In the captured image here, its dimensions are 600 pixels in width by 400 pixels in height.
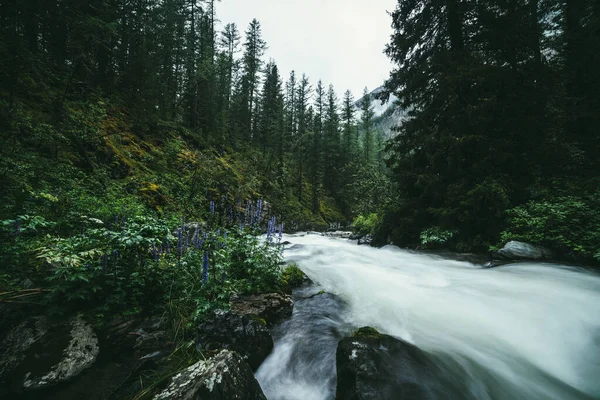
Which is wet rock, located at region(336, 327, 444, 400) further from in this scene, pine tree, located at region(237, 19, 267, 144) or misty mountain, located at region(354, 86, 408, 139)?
pine tree, located at region(237, 19, 267, 144)

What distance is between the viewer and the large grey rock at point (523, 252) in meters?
5.89

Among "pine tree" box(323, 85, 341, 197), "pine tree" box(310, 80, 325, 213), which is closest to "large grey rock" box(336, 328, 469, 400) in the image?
"pine tree" box(310, 80, 325, 213)

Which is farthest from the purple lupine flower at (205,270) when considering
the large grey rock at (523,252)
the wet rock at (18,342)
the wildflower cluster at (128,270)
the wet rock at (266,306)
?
the large grey rock at (523,252)

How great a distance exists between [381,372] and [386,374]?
0.06 m

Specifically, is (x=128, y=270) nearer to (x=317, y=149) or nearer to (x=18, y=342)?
(x=18, y=342)

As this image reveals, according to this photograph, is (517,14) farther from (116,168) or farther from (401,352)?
(116,168)

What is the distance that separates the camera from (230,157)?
2255 cm

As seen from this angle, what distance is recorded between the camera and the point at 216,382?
78.4 inches

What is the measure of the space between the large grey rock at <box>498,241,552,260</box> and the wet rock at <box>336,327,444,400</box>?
16.7 feet

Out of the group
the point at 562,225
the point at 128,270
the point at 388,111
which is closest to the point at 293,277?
the point at 128,270

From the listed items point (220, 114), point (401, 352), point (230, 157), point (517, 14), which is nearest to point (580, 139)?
point (517, 14)

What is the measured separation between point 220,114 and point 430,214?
21.5 metres

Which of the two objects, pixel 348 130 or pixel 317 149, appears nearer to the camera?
pixel 317 149

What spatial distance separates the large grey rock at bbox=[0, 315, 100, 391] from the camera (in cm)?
241
